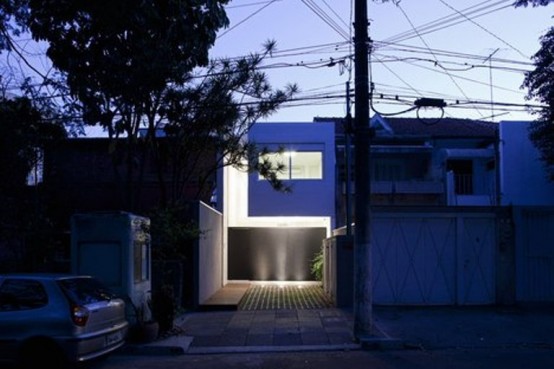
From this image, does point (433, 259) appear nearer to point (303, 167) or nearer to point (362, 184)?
point (362, 184)

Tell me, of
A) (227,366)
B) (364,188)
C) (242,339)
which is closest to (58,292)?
(227,366)

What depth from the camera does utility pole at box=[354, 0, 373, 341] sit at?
1311 cm

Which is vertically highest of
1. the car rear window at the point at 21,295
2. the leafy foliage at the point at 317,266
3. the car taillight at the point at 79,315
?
the car rear window at the point at 21,295

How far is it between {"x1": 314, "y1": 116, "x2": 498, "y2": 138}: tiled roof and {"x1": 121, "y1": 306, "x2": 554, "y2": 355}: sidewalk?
907 inches

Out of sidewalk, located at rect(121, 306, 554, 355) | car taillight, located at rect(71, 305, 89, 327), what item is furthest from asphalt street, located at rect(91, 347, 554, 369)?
car taillight, located at rect(71, 305, 89, 327)

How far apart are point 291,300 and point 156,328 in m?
7.70

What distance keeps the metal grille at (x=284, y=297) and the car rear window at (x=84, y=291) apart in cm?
790

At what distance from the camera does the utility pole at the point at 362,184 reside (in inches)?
516

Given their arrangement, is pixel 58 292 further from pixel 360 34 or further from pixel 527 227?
pixel 527 227

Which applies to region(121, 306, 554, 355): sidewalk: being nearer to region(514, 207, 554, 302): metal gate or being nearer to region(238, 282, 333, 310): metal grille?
region(514, 207, 554, 302): metal gate

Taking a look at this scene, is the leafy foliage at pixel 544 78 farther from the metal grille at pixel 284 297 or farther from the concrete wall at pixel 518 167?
the concrete wall at pixel 518 167

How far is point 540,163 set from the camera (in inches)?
1439

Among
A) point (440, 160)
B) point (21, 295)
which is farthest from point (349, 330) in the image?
point (440, 160)

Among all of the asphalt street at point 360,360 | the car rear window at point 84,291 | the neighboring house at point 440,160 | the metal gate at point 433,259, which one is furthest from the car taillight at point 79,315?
the neighboring house at point 440,160
